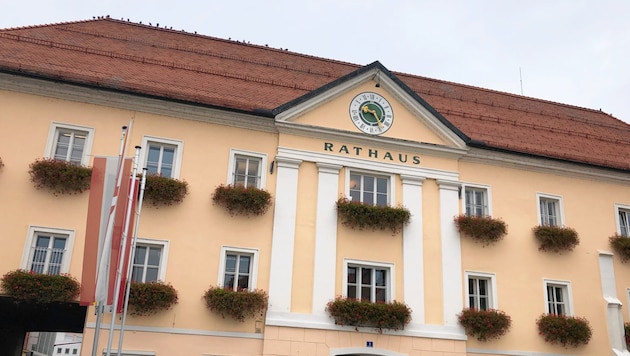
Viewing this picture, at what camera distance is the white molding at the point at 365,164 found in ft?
55.9

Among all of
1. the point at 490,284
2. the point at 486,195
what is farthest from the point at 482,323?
the point at 486,195

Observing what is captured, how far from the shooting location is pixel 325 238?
16.4 meters

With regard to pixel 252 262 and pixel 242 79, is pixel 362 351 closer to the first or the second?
pixel 252 262

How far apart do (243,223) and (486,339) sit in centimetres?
763

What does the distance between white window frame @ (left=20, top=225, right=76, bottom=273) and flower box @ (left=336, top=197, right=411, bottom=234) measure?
7.11m

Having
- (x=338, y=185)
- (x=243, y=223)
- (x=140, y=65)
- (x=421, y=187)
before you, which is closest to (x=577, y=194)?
(x=421, y=187)

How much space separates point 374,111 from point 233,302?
7.30 m

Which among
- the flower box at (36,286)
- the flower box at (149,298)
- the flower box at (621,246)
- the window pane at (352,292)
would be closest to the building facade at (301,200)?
the window pane at (352,292)

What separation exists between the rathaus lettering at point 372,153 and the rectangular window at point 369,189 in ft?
1.98

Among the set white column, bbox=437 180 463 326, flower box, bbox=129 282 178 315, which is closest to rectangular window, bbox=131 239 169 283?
flower box, bbox=129 282 178 315

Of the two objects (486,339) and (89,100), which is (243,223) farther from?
(486,339)

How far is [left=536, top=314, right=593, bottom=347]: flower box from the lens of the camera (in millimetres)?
17156

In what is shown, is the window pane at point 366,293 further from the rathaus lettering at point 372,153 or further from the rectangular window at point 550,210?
the rectangular window at point 550,210

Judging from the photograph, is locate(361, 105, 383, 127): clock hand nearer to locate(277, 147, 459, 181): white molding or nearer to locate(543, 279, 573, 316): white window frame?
locate(277, 147, 459, 181): white molding
